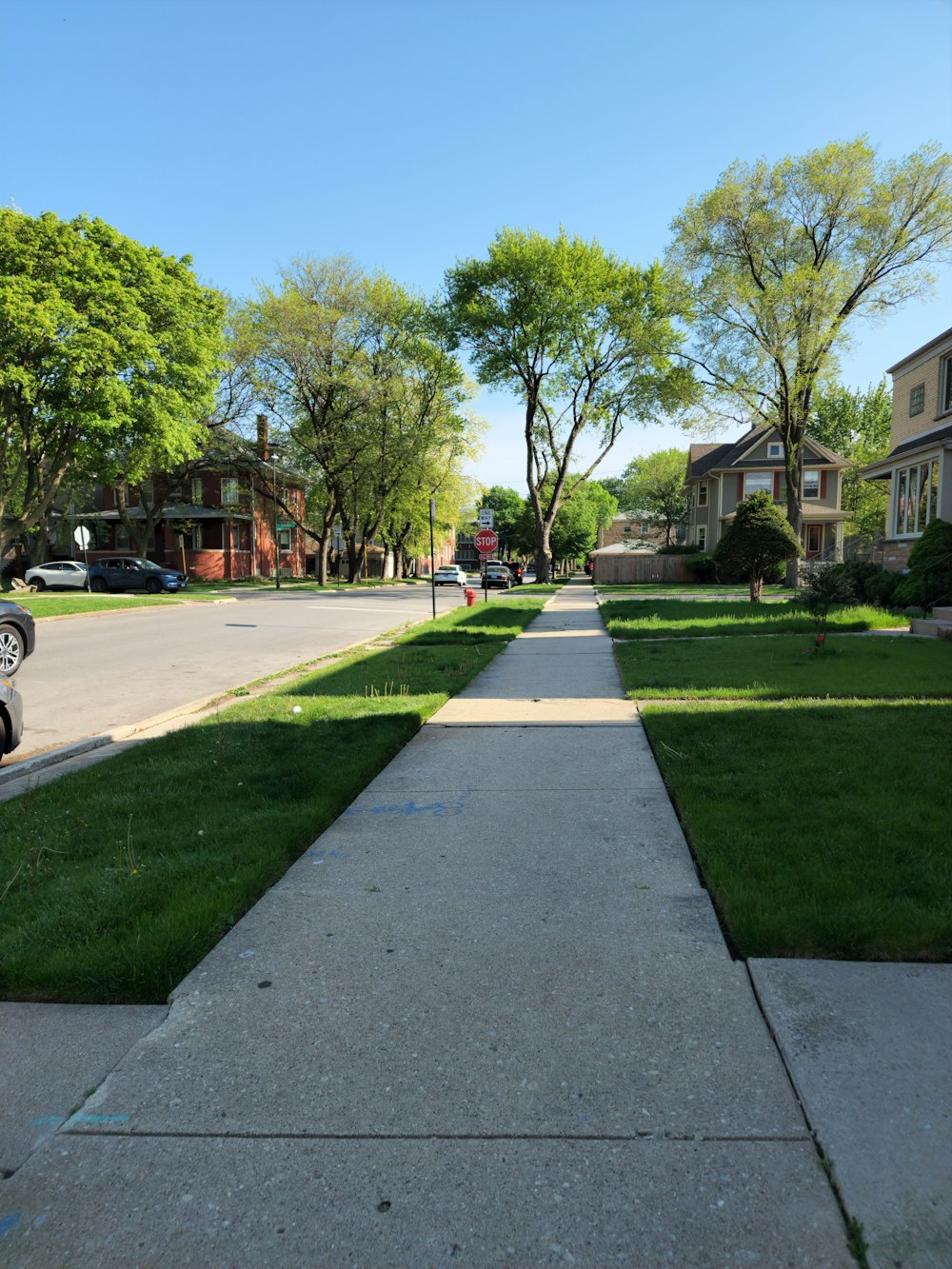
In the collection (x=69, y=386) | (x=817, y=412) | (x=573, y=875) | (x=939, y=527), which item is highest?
(x=817, y=412)

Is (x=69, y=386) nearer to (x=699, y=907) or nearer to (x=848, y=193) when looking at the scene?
(x=848, y=193)

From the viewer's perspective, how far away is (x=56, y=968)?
9.87 feet

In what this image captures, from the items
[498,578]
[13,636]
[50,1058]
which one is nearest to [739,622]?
[13,636]

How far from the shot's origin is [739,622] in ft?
53.5

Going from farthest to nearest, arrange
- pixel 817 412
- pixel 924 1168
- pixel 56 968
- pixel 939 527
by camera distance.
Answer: pixel 817 412, pixel 939 527, pixel 56 968, pixel 924 1168

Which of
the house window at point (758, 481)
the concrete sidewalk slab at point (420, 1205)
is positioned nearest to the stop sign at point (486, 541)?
the concrete sidewalk slab at point (420, 1205)

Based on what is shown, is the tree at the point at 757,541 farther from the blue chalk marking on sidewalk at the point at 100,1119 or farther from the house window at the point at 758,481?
the house window at the point at 758,481

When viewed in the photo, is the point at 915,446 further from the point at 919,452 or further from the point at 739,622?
the point at 739,622

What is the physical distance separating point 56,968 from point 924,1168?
2.97 meters

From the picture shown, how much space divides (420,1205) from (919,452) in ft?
73.3

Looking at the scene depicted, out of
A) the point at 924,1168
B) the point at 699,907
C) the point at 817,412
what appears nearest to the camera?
the point at 924,1168

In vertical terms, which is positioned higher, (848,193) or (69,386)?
(848,193)

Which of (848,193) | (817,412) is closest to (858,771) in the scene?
(848,193)

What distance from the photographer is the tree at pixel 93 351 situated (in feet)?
95.0
